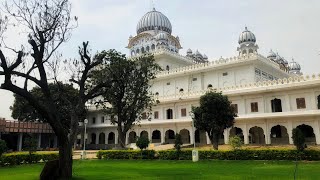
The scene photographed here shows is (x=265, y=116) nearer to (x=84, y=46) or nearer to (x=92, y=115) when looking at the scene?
(x=84, y=46)

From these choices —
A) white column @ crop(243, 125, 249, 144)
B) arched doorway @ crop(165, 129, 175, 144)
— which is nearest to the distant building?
arched doorway @ crop(165, 129, 175, 144)

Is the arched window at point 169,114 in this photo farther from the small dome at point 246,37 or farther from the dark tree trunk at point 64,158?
the dark tree trunk at point 64,158

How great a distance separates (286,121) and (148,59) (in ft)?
50.6

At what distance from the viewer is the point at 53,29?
46.0 feet

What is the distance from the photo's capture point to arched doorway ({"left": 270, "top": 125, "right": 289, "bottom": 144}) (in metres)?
32.5

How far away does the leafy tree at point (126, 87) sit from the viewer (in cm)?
2977

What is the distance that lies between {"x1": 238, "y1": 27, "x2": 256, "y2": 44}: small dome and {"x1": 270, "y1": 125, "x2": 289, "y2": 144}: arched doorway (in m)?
13.7

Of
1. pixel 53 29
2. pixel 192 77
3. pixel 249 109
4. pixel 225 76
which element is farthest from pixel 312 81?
pixel 53 29

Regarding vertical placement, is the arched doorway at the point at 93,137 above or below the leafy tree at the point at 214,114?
below

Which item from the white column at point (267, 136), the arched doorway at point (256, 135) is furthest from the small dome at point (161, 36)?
the white column at point (267, 136)

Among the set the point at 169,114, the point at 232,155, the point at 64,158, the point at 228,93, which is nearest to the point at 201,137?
the point at 169,114

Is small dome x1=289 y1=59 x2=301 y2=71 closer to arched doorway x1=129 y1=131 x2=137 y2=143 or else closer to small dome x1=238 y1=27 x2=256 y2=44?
small dome x1=238 y1=27 x2=256 y2=44

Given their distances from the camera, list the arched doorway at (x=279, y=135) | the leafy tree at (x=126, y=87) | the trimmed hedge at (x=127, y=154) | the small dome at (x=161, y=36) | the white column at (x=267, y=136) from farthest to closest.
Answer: the small dome at (x=161, y=36), the arched doorway at (x=279, y=135), the white column at (x=267, y=136), the leafy tree at (x=126, y=87), the trimmed hedge at (x=127, y=154)

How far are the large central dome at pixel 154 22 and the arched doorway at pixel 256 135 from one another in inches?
950
